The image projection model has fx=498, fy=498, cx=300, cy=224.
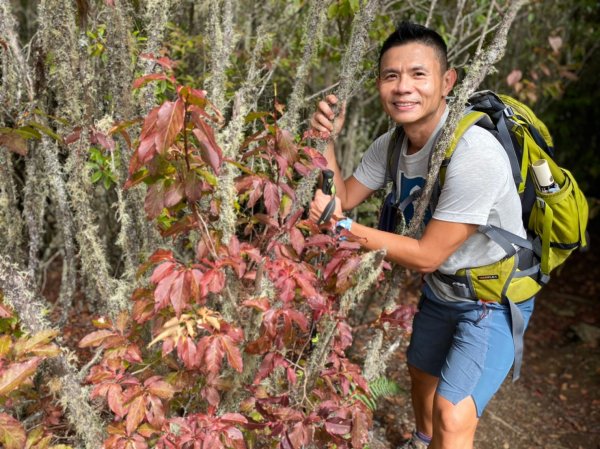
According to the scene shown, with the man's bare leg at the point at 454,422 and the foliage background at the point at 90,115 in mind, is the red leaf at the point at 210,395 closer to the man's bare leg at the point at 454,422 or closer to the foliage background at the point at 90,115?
the foliage background at the point at 90,115

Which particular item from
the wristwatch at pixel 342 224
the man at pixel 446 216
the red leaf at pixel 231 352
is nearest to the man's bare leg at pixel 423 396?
the man at pixel 446 216

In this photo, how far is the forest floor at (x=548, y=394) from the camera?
145 inches

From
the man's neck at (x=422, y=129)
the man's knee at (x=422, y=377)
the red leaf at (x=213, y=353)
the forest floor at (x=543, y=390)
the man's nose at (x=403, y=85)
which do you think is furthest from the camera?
the forest floor at (x=543, y=390)

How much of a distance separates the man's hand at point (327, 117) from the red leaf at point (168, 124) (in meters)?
0.78

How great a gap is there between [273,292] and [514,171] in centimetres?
115

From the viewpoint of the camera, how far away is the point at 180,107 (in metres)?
1.37

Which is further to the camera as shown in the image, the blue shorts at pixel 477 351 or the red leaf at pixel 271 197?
the blue shorts at pixel 477 351

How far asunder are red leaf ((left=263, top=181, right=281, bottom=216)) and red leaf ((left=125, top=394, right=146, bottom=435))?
2.65ft

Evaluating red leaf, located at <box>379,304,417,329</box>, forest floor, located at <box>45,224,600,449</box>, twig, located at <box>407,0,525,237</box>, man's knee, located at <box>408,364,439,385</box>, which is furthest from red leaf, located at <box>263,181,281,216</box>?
forest floor, located at <box>45,224,600,449</box>

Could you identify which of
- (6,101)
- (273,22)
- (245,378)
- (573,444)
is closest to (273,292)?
(245,378)

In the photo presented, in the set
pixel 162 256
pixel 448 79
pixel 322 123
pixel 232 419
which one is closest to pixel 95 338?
pixel 162 256

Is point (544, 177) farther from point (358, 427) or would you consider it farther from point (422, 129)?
point (358, 427)

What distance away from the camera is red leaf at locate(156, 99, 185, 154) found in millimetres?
1345

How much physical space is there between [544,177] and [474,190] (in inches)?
16.6
